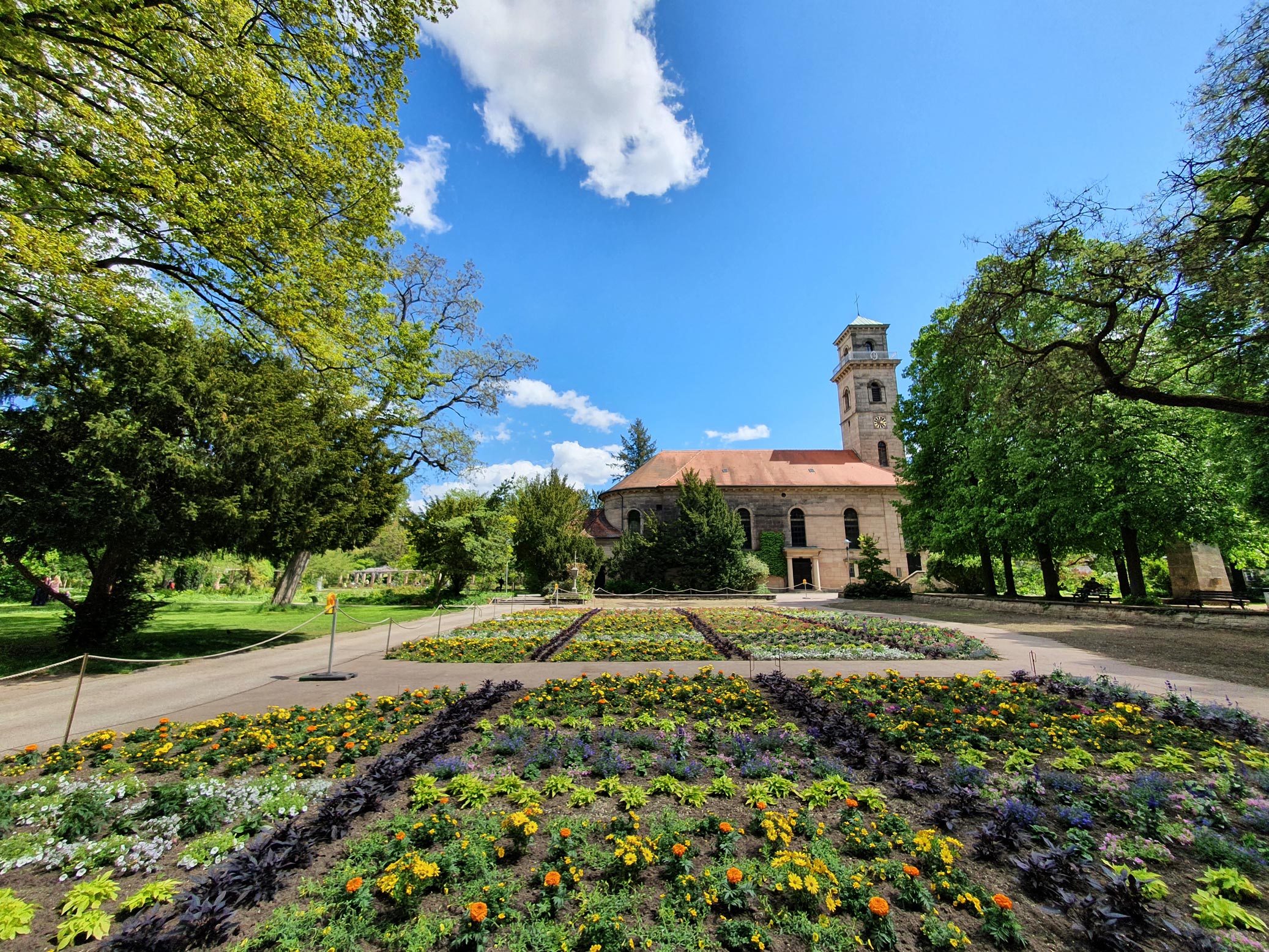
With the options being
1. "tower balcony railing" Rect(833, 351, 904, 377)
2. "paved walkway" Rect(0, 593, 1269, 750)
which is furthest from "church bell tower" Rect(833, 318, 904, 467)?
"paved walkway" Rect(0, 593, 1269, 750)

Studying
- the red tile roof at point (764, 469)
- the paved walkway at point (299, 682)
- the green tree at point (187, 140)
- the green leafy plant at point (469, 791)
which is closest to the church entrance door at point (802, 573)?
the red tile roof at point (764, 469)

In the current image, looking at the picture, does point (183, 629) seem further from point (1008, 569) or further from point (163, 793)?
point (1008, 569)

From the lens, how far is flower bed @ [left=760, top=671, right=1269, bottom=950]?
269cm

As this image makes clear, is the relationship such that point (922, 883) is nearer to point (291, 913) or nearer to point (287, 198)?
point (291, 913)

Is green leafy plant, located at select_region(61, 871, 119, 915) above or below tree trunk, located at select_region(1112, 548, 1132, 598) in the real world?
below

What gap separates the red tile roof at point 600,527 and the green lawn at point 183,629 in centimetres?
1622

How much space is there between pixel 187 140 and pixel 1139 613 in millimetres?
25064

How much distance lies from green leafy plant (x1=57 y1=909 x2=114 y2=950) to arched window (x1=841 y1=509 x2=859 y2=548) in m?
40.3

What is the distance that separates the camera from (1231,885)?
2.79 m

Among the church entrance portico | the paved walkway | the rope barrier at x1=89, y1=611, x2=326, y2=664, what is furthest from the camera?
the church entrance portico

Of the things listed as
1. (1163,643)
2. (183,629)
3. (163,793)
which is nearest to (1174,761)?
(163,793)

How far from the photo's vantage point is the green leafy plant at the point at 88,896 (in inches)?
104

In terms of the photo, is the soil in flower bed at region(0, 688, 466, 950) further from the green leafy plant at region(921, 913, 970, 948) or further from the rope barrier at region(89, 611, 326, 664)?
the green leafy plant at region(921, 913, 970, 948)

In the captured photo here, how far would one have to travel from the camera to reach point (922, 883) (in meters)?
2.86
